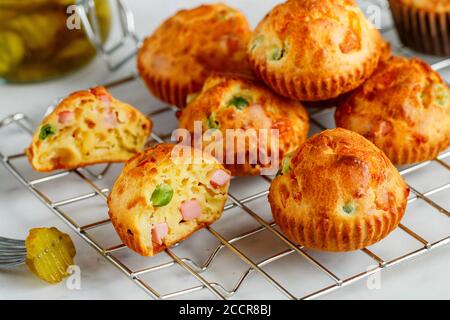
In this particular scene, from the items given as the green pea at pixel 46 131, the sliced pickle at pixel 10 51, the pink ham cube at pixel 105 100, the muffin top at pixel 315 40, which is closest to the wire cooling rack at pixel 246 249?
the green pea at pixel 46 131

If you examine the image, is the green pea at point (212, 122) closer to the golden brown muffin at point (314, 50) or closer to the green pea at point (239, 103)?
the green pea at point (239, 103)

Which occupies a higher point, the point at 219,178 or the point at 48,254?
the point at 219,178

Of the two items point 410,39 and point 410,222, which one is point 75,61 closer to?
point 410,39

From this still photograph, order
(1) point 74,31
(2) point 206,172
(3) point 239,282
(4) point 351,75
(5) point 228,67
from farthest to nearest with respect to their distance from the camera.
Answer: (1) point 74,31 < (5) point 228,67 < (4) point 351,75 < (2) point 206,172 < (3) point 239,282

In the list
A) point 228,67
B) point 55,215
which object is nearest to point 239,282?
point 55,215

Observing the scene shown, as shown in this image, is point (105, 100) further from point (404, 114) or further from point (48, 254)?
point (404, 114)

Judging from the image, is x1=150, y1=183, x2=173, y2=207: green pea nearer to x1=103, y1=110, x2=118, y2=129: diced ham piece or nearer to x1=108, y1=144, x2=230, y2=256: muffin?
x1=108, y1=144, x2=230, y2=256: muffin

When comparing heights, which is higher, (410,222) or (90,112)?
(90,112)

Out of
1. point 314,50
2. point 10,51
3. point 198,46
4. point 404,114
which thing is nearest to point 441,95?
point 404,114
